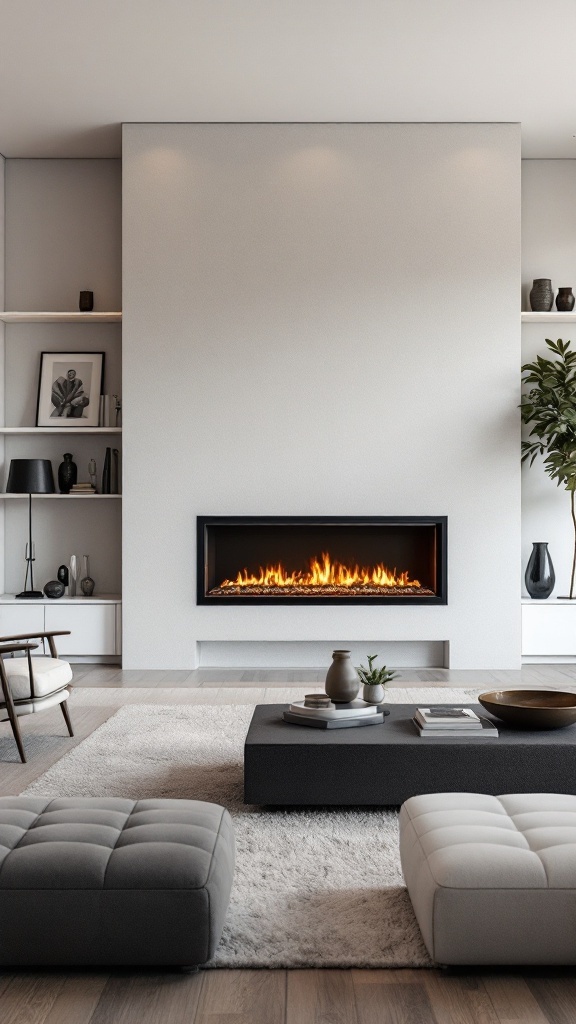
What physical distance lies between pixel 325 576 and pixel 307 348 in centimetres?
156

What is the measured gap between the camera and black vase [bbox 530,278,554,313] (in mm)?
6441

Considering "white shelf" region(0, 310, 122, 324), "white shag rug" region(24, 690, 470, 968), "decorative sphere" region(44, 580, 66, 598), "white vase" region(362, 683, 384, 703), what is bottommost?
"white shag rug" region(24, 690, 470, 968)

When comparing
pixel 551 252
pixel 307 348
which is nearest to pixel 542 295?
pixel 551 252

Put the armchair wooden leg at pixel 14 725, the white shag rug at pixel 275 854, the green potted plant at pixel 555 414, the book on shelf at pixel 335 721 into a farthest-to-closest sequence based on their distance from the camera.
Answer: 1. the green potted plant at pixel 555 414
2. the armchair wooden leg at pixel 14 725
3. the book on shelf at pixel 335 721
4. the white shag rug at pixel 275 854

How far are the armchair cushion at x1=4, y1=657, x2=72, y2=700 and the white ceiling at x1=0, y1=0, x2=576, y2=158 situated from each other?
331 centimetres

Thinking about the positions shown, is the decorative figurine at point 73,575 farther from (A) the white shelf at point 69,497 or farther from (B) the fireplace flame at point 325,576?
(B) the fireplace flame at point 325,576

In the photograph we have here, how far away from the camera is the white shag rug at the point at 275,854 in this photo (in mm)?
2244

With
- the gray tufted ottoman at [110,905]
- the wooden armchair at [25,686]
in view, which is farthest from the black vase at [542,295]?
the gray tufted ottoman at [110,905]

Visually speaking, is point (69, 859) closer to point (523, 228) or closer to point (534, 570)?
point (534, 570)

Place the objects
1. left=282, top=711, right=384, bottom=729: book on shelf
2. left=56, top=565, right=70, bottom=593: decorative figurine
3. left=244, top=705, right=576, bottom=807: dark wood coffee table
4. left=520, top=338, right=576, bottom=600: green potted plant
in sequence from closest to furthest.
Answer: left=244, top=705, right=576, bottom=807: dark wood coffee table
left=282, top=711, right=384, bottom=729: book on shelf
left=520, top=338, right=576, bottom=600: green potted plant
left=56, top=565, right=70, bottom=593: decorative figurine

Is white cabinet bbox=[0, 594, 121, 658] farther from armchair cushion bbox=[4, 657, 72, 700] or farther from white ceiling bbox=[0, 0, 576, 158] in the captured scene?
white ceiling bbox=[0, 0, 576, 158]

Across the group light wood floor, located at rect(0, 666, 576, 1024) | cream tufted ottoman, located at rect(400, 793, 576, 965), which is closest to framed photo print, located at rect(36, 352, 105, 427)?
light wood floor, located at rect(0, 666, 576, 1024)

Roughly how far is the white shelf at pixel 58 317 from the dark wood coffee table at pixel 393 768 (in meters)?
4.04

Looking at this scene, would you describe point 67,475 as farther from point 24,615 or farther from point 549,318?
point 549,318
